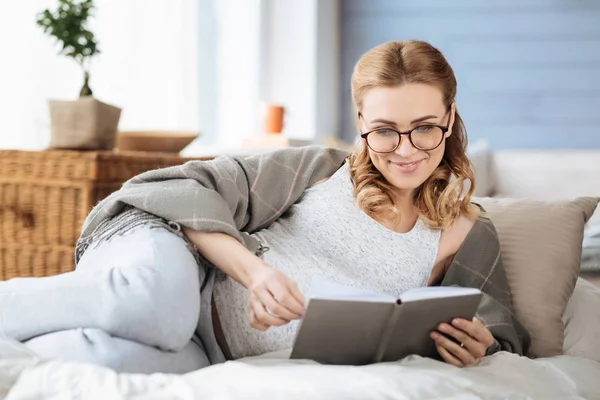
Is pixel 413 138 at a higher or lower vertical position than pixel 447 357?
higher

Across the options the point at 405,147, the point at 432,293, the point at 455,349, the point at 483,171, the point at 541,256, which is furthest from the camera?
the point at 483,171

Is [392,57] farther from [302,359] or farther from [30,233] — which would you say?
[30,233]

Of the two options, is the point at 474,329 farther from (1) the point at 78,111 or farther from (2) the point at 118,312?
(1) the point at 78,111

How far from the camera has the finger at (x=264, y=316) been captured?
1.21 m

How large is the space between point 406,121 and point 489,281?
1.21ft

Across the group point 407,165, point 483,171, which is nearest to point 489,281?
point 407,165

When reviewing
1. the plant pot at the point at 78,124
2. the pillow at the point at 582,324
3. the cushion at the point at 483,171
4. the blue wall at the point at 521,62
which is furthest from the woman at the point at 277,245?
the blue wall at the point at 521,62

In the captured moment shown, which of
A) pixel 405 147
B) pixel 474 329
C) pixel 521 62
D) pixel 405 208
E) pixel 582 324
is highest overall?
pixel 521 62

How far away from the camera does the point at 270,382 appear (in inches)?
40.4

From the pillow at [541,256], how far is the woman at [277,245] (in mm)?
67

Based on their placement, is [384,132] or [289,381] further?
[384,132]

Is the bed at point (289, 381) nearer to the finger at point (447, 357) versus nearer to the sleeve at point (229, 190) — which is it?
the finger at point (447, 357)

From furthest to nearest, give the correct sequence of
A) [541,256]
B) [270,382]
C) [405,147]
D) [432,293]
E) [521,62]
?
[521,62] < [541,256] < [405,147] < [432,293] < [270,382]

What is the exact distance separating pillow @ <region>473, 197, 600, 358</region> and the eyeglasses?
1.21 feet
